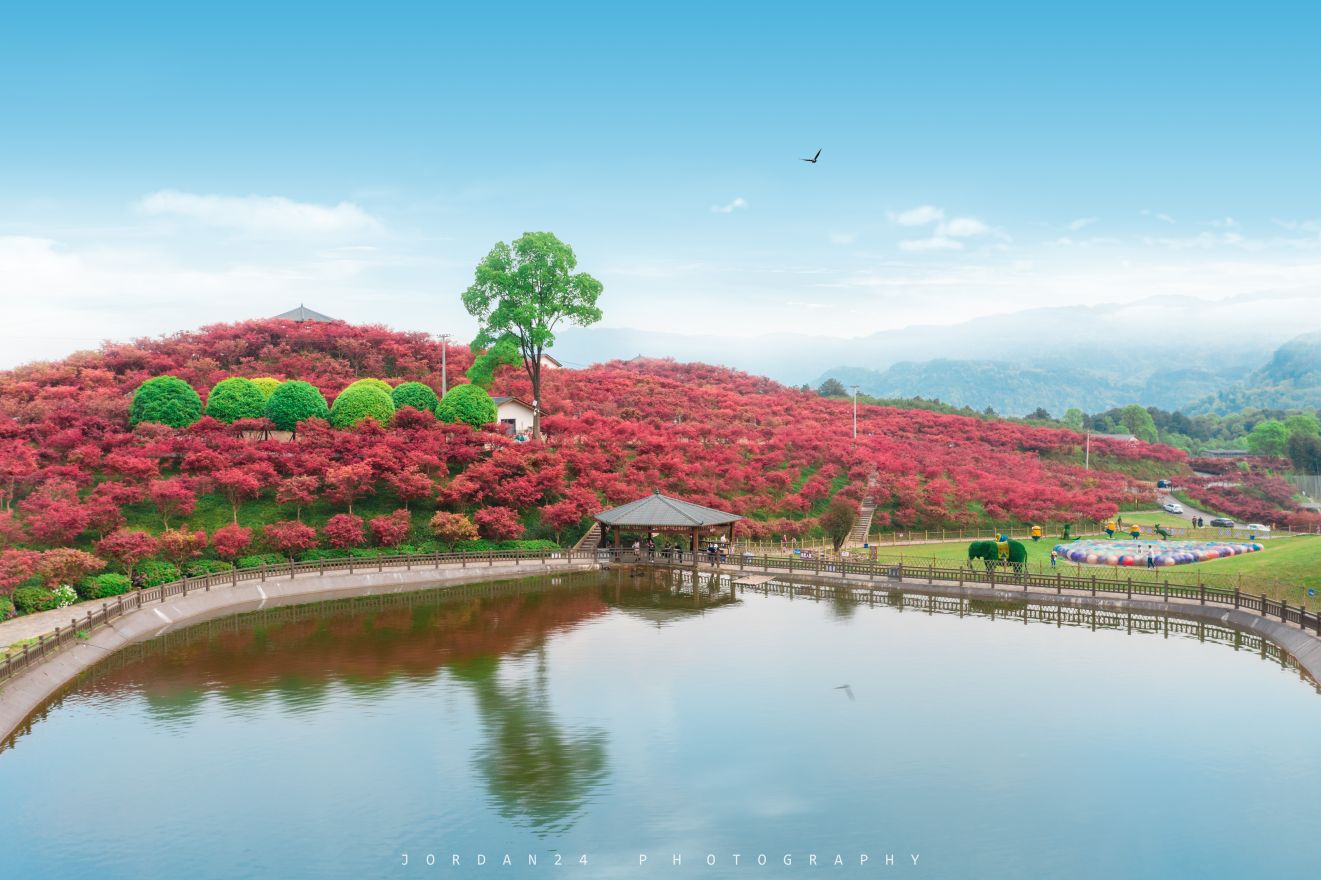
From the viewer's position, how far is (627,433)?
218 feet

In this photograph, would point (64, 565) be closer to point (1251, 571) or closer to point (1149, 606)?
point (1149, 606)

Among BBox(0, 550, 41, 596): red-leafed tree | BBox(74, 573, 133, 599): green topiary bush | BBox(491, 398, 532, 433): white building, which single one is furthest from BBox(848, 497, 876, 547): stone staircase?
BBox(0, 550, 41, 596): red-leafed tree

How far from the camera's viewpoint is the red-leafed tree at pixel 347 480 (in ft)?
163

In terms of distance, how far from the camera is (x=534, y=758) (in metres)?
21.9

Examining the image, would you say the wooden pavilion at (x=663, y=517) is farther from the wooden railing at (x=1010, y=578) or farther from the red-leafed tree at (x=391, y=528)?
the red-leafed tree at (x=391, y=528)

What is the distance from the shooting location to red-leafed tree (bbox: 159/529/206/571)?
138 ft

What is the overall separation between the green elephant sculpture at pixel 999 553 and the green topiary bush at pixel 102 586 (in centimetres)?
4195

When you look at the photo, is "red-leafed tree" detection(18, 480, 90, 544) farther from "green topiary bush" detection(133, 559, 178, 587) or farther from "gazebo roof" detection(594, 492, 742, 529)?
"gazebo roof" detection(594, 492, 742, 529)

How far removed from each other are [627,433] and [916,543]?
2265 cm

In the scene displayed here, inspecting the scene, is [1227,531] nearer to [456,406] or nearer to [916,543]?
[916,543]

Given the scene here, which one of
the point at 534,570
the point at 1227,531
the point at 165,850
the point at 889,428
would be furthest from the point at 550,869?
the point at 889,428

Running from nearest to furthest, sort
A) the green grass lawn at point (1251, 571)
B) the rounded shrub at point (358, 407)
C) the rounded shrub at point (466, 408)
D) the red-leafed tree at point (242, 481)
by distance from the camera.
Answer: the green grass lawn at point (1251, 571), the red-leafed tree at point (242, 481), the rounded shrub at point (358, 407), the rounded shrub at point (466, 408)

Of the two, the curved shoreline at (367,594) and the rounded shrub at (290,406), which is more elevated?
the rounded shrub at (290,406)

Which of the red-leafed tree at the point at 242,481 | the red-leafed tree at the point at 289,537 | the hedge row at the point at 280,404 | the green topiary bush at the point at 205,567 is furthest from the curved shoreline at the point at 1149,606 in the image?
the red-leafed tree at the point at 242,481
